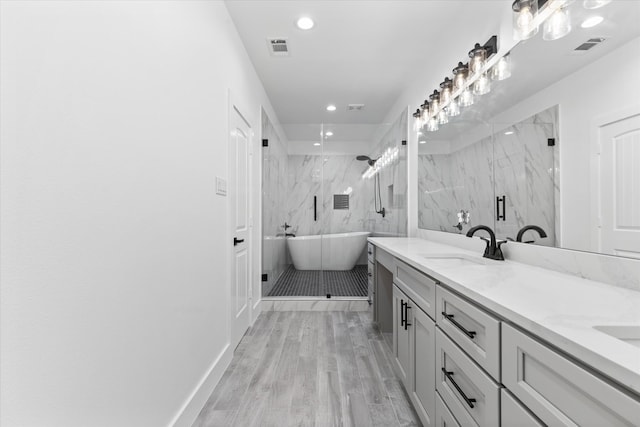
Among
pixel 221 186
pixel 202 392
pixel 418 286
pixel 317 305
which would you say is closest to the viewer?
pixel 418 286

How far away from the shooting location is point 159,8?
137 cm

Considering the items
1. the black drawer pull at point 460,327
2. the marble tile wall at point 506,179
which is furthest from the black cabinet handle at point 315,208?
the black drawer pull at point 460,327

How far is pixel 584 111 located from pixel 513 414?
1.18m

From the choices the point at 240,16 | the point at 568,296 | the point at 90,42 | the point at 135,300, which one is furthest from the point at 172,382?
the point at 240,16

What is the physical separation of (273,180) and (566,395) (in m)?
3.86

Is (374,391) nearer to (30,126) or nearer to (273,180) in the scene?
(30,126)

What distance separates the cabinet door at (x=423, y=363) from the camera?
143cm

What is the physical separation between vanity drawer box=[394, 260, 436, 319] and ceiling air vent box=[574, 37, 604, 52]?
1120 mm

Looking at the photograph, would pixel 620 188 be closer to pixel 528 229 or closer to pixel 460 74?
pixel 528 229

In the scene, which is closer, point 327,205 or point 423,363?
point 423,363

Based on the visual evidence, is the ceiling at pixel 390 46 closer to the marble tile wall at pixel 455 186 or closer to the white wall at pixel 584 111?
the white wall at pixel 584 111

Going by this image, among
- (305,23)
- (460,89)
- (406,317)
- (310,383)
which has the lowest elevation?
(310,383)

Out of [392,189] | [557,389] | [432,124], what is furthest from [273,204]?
[557,389]

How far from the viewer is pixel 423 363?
156 cm
